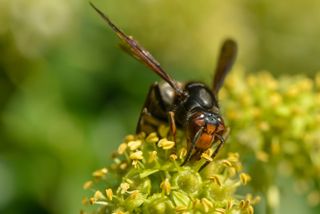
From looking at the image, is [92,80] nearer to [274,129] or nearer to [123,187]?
[274,129]

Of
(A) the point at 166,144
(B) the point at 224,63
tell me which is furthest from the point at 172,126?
(B) the point at 224,63

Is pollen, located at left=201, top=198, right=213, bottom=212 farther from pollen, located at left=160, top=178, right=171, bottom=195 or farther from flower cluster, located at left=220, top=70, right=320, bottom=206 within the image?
flower cluster, located at left=220, top=70, right=320, bottom=206

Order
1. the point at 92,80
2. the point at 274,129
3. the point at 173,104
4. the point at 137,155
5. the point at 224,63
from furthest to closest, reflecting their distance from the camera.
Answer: the point at 92,80 → the point at 274,129 → the point at 224,63 → the point at 173,104 → the point at 137,155

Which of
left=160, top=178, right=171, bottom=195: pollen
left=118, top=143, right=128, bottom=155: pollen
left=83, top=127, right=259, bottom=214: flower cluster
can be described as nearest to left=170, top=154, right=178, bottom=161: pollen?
left=83, top=127, right=259, bottom=214: flower cluster

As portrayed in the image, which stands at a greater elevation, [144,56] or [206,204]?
[144,56]

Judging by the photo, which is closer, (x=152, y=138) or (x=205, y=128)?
(x=205, y=128)

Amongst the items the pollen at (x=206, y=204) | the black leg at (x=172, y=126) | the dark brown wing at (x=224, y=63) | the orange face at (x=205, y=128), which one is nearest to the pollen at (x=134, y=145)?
the black leg at (x=172, y=126)

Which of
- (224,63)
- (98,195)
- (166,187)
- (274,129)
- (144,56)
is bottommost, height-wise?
(98,195)
